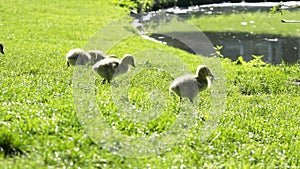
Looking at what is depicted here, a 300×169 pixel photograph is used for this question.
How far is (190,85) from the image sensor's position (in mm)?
8367

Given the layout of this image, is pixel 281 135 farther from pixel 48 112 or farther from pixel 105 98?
pixel 48 112

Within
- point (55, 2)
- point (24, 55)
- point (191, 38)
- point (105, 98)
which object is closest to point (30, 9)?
point (55, 2)

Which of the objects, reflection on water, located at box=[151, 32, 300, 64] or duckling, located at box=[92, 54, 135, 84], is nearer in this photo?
duckling, located at box=[92, 54, 135, 84]

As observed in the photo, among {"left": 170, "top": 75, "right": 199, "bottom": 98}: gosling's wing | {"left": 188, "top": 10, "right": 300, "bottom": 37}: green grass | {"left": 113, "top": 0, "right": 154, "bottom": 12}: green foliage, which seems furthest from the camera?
{"left": 113, "top": 0, "right": 154, "bottom": 12}: green foliage

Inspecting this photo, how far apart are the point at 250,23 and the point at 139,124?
2264cm

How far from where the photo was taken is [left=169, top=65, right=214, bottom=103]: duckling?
834cm

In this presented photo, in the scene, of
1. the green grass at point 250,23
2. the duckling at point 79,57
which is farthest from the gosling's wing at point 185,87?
the green grass at point 250,23

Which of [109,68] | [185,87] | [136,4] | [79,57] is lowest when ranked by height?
[185,87]

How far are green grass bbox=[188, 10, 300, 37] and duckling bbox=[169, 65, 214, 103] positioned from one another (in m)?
17.1

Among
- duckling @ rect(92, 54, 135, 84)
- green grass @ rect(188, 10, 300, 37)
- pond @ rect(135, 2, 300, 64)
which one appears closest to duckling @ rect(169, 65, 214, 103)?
duckling @ rect(92, 54, 135, 84)

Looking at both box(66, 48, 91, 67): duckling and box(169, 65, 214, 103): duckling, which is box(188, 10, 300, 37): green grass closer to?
box(66, 48, 91, 67): duckling

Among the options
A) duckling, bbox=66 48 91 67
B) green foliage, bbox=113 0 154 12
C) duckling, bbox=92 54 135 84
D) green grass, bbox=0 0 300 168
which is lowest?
green grass, bbox=0 0 300 168

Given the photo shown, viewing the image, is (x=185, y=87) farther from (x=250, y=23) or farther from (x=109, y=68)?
(x=250, y=23)

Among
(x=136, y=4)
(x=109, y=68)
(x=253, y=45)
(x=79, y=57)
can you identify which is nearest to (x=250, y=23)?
(x=253, y=45)
